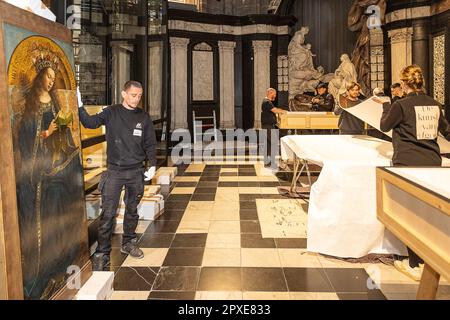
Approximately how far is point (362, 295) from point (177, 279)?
4.50 feet

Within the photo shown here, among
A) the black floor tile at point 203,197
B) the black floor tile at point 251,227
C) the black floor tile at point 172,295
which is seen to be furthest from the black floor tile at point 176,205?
the black floor tile at point 172,295

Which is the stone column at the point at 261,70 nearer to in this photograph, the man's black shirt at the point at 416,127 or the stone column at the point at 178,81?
the stone column at the point at 178,81

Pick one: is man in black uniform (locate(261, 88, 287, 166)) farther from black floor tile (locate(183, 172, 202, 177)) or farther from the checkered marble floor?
the checkered marble floor

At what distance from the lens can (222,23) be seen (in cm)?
1391

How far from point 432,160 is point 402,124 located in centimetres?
36

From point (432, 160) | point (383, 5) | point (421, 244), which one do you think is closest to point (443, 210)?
point (421, 244)

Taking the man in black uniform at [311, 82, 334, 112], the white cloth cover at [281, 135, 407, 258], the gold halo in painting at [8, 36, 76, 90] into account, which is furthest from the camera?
the man in black uniform at [311, 82, 334, 112]

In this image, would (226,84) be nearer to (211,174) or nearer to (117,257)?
(211,174)

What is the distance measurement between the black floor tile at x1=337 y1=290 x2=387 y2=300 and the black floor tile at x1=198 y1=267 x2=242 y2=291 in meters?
0.73

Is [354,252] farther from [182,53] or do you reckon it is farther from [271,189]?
[182,53]

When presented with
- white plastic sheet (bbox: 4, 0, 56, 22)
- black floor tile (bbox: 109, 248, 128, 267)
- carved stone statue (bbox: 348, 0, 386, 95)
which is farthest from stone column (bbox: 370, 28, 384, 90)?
white plastic sheet (bbox: 4, 0, 56, 22)

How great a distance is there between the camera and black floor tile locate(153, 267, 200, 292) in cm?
322

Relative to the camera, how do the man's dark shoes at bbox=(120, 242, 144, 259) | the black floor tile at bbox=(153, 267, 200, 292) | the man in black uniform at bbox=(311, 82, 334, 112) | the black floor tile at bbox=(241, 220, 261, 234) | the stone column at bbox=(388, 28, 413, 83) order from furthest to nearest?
the stone column at bbox=(388, 28, 413, 83) < the man in black uniform at bbox=(311, 82, 334, 112) < the black floor tile at bbox=(241, 220, 261, 234) < the man's dark shoes at bbox=(120, 242, 144, 259) < the black floor tile at bbox=(153, 267, 200, 292)

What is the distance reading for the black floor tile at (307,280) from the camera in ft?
10.4
